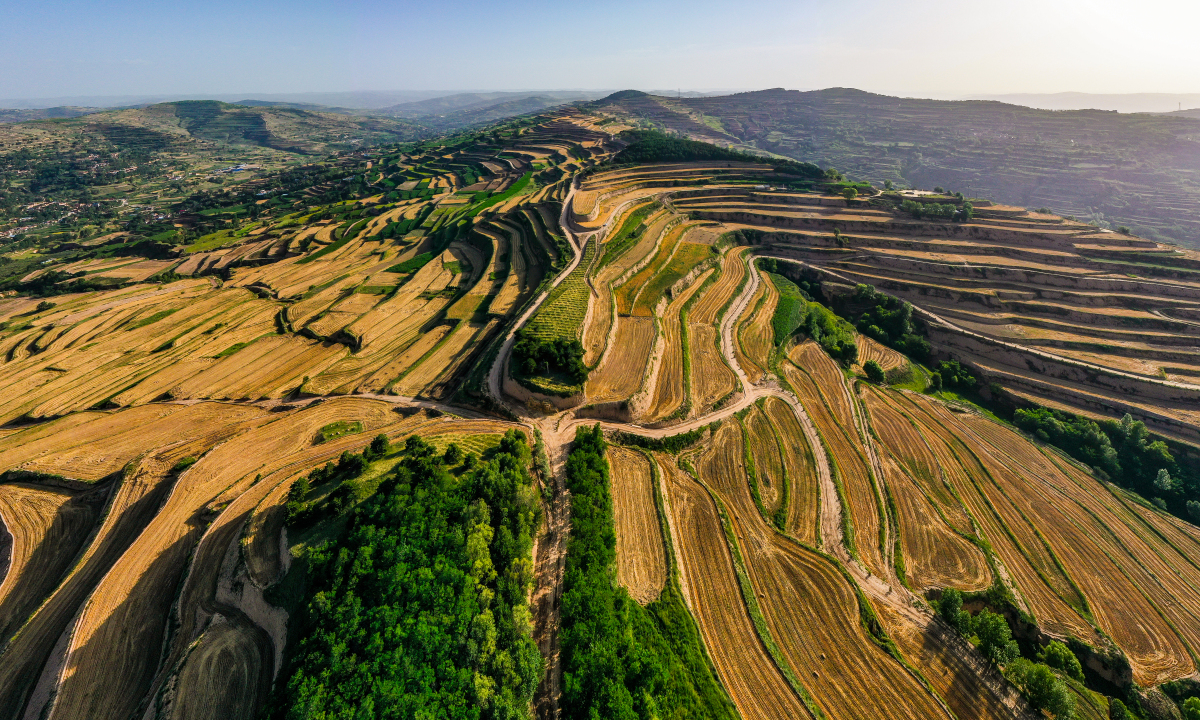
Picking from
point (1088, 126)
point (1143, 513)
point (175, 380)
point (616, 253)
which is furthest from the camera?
point (1088, 126)

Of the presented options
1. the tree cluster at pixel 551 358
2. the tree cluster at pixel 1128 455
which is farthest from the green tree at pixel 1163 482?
the tree cluster at pixel 551 358

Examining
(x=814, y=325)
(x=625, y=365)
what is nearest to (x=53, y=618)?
(x=625, y=365)

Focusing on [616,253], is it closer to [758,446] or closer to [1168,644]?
[758,446]

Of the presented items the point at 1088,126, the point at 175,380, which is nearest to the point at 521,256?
the point at 175,380

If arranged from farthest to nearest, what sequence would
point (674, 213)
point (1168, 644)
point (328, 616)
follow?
point (674, 213) → point (1168, 644) → point (328, 616)

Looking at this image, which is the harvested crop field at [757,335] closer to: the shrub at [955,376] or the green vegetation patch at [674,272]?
the green vegetation patch at [674,272]

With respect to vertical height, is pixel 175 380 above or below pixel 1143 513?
above
